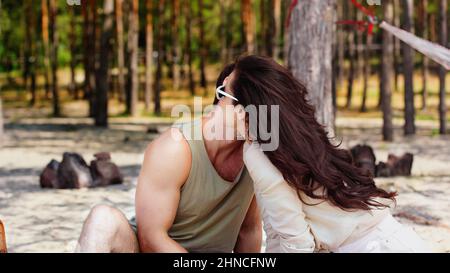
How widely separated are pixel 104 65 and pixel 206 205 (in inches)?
436

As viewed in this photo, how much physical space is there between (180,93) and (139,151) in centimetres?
1260

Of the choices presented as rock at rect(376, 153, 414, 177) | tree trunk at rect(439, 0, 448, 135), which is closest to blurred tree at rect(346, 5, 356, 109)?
tree trunk at rect(439, 0, 448, 135)

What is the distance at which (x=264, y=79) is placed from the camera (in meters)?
2.38

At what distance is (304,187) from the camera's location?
2326mm

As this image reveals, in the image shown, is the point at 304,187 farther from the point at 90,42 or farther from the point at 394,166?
the point at 90,42

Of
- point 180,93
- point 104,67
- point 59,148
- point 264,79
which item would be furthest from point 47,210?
point 180,93

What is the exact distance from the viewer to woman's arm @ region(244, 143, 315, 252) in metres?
2.33

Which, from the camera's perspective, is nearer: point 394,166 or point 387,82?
point 394,166

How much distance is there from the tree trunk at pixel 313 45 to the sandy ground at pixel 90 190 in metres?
1.24

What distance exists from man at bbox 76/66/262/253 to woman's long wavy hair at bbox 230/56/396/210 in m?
0.12

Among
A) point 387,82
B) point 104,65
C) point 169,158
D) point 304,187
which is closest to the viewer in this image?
point 304,187

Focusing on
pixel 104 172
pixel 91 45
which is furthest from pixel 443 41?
pixel 91 45

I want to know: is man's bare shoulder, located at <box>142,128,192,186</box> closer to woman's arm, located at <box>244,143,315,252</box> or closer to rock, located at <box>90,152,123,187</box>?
woman's arm, located at <box>244,143,315,252</box>

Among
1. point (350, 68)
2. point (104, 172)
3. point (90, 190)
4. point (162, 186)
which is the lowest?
point (90, 190)
